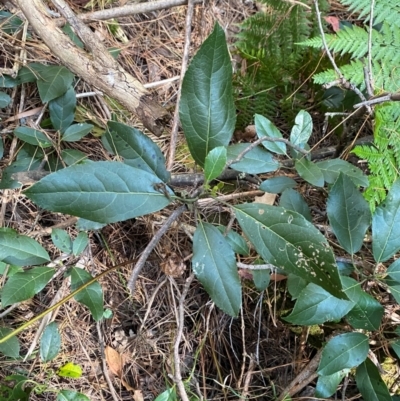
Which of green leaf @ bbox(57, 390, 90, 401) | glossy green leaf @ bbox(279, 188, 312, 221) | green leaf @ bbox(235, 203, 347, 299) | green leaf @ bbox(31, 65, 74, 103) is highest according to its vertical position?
green leaf @ bbox(31, 65, 74, 103)

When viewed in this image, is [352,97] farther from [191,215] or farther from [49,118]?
[49,118]

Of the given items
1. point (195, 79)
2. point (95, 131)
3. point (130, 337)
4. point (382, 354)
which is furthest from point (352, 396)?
point (95, 131)

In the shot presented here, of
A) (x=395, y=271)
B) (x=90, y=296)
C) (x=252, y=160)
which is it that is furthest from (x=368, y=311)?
(x=90, y=296)

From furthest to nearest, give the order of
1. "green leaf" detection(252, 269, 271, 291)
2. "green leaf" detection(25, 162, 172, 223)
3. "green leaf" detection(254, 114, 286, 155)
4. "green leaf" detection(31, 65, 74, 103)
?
"green leaf" detection(31, 65, 74, 103), "green leaf" detection(252, 269, 271, 291), "green leaf" detection(254, 114, 286, 155), "green leaf" detection(25, 162, 172, 223)

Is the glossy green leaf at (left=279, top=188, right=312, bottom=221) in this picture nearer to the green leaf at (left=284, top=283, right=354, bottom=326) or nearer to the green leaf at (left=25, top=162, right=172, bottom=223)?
the green leaf at (left=284, top=283, right=354, bottom=326)

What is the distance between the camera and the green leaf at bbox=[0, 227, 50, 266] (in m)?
1.17

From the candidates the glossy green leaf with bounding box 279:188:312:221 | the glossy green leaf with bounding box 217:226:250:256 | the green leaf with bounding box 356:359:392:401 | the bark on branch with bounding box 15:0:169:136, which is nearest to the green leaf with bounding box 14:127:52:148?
the bark on branch with bounding box 15:0:169:136

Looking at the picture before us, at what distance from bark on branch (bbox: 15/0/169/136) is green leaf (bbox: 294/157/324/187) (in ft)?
1.46

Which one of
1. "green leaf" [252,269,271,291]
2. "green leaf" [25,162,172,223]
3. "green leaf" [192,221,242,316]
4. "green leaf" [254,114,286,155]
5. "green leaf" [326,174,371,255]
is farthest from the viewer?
"green leaf" [252,269,271,291]

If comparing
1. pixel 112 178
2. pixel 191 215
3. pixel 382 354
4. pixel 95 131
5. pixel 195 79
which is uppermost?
pixel 195 79

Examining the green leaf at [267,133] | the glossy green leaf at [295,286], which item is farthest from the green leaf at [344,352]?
the green leaf at [267,133]

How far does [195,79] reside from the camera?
2.95 feet

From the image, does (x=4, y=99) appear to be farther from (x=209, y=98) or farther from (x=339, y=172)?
(x=339, y=172)

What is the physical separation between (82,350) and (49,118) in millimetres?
888
